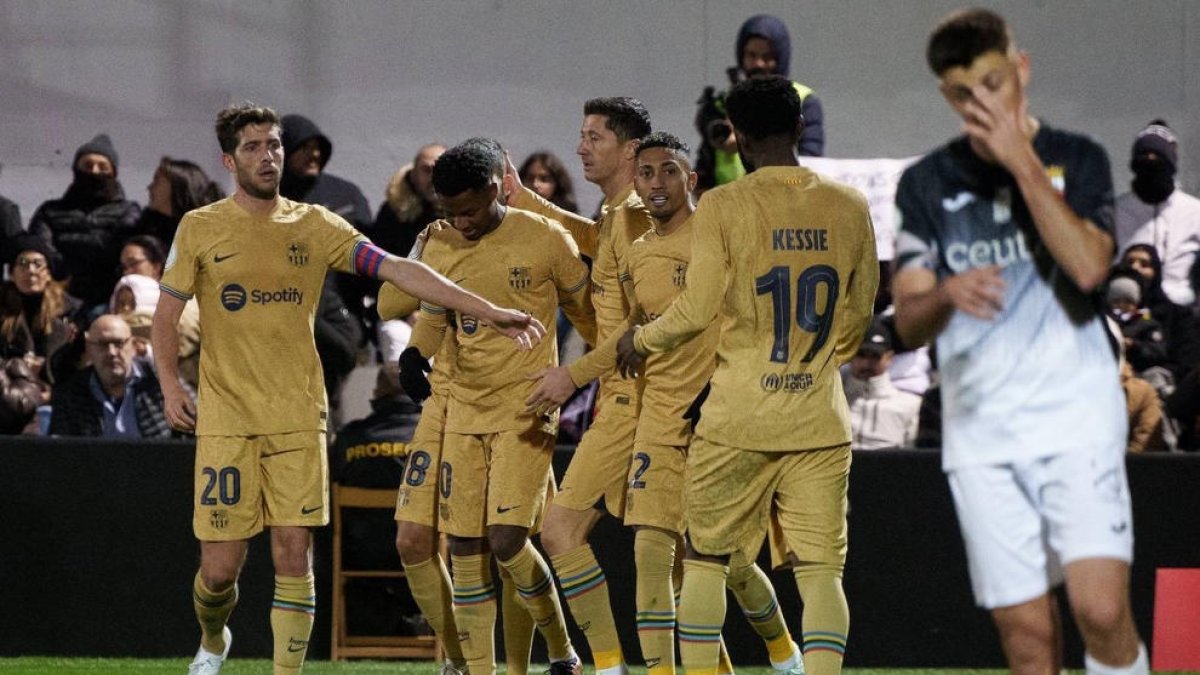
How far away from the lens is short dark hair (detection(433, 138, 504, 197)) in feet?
24.2

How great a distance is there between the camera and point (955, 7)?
12594 millimetres

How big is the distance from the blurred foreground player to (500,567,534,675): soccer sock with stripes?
3.48 metres

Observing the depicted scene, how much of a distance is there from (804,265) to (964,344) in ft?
4.80

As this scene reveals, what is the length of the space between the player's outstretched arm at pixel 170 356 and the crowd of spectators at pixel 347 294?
102 inches

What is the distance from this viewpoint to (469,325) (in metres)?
7.67

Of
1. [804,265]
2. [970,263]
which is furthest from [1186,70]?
[970,263]

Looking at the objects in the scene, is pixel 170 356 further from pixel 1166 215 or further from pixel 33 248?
pixel 1166 215

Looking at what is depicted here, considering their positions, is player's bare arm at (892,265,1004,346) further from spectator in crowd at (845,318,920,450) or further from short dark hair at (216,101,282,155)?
spectator in crowd at (845,318,920,450)

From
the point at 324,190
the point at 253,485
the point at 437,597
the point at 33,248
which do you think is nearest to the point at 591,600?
the point at 437,597

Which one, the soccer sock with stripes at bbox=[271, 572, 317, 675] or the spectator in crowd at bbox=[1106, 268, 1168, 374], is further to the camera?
the spectator in crowd at bbox=[1106, 268, 1168, 374]

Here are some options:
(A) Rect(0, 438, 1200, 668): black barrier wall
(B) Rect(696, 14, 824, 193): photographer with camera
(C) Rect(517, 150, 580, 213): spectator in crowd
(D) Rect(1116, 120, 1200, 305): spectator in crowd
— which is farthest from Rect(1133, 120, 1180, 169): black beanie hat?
(C) Rect(517, 150, 580, 213): spectator in crowd

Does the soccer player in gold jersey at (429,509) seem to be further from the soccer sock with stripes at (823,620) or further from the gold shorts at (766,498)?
the soccer sock with stripes at (823,620)

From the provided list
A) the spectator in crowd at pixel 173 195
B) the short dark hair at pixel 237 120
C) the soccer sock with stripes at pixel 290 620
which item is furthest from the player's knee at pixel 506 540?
the spectator in crowd at pixel 173 195

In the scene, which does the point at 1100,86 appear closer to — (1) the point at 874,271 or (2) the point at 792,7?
(2) the point at 792,7
